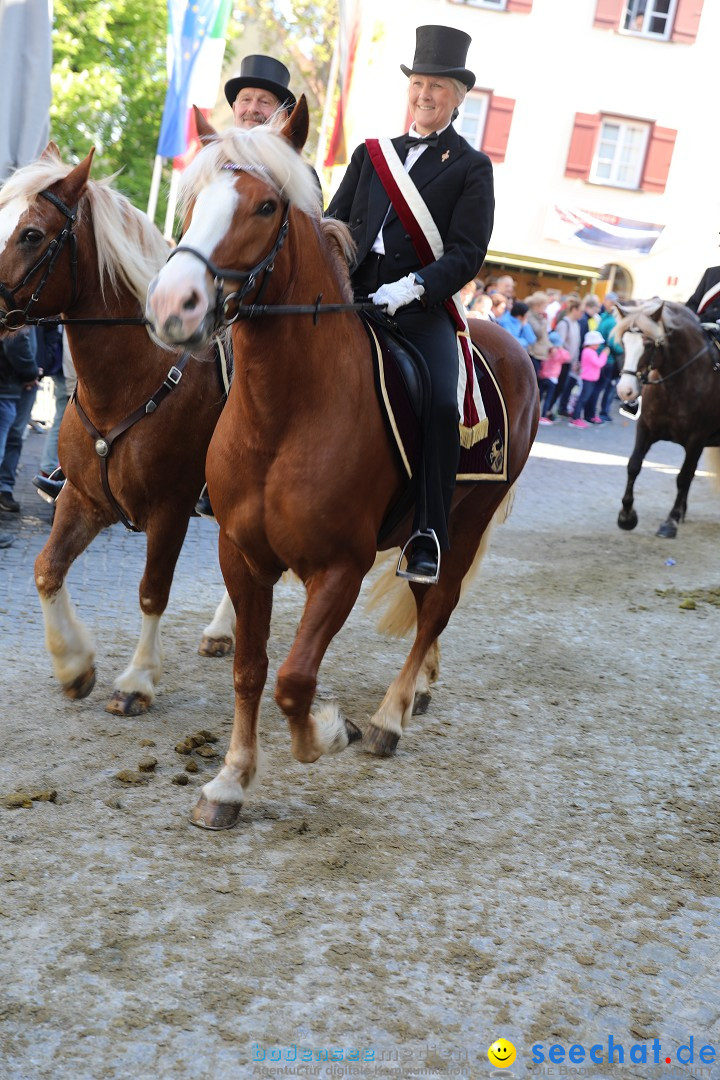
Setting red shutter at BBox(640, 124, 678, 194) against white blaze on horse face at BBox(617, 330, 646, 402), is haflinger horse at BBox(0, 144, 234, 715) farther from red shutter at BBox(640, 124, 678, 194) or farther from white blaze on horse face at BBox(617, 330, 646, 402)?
red shutter at BBox(640, 124, 678, 194)

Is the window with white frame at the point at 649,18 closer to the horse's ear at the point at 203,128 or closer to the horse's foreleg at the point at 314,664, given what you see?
the horse's ear at the point at 203,128

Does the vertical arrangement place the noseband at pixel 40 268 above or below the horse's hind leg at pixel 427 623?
above

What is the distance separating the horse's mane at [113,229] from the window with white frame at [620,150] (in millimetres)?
26718

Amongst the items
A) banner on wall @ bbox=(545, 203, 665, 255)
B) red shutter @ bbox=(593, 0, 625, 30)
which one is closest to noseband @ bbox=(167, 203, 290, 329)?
banner on wall @ bbox=(545, 203, 665, 255)

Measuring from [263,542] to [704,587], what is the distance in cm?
627

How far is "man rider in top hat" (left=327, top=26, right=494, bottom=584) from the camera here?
4359 mm

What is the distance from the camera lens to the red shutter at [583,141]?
2856 cm

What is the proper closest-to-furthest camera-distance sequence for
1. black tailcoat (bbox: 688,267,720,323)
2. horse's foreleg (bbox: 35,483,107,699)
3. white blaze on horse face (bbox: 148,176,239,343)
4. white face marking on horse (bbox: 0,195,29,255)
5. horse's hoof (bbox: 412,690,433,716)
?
white blaze on horse face (bbox: 148,176,239,343)
white face marking on horse (bbox: 0,195,29,255)
horse's foreleg (bbox: 35,483,107,699)
horse's hoof (bbox: 412,690,433,716)
black tailcoat (bbox: 688,267,720,323)

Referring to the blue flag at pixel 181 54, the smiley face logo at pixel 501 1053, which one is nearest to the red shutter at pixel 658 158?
the blue flag at pixel 181 54

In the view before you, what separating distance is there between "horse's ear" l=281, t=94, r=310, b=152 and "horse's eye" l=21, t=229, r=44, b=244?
4.71 feet

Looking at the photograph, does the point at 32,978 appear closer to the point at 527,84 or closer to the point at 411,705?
the point at 411,705

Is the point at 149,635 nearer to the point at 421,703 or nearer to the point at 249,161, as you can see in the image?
the point at 421,703

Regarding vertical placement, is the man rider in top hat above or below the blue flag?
below

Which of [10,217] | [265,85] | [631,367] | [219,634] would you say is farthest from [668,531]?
[10,217]
